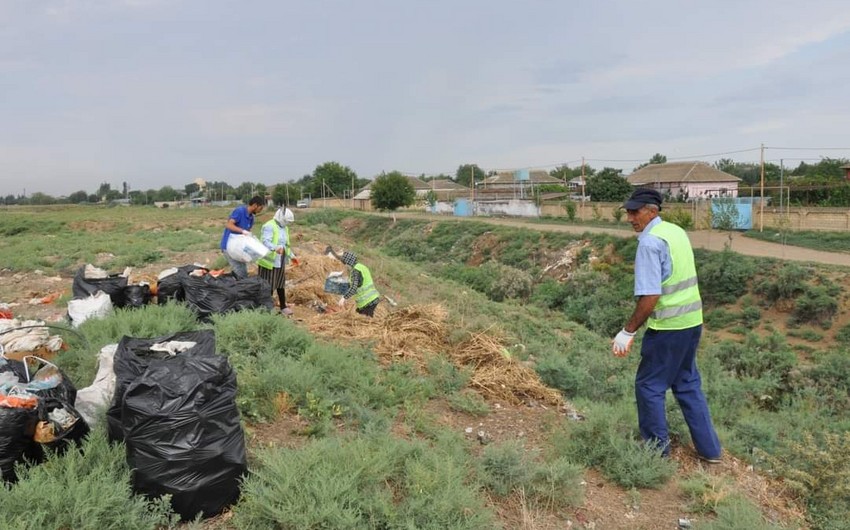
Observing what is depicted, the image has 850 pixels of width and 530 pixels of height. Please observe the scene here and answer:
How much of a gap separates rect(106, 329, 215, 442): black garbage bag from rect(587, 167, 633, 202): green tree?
41.3m

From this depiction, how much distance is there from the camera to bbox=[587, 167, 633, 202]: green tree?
42.7 metres

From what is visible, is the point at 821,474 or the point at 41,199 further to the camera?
the point at 41,199

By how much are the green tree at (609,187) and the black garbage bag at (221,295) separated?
39238 millimetres

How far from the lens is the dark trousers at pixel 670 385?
3840mm

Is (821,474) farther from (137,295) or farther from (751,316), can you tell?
(751,316)

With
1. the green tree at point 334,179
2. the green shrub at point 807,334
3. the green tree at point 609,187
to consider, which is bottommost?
the green shrub at point 807,334

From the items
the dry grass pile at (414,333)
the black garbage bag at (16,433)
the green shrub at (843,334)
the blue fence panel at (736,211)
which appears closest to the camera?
the black garbage bag at (16,433)

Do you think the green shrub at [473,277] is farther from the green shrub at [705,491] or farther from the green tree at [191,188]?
the green tree at [191,188]

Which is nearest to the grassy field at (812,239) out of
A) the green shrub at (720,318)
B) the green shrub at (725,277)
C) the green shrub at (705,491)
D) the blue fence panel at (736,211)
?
the blue fence panel at (736,211)

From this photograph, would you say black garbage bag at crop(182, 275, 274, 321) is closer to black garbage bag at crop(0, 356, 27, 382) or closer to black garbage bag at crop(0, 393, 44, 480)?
black garbage bag at crop(0, 356, 27, 382)

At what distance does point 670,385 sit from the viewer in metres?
3.92

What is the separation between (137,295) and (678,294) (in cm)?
554

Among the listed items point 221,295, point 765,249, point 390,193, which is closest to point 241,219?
point 221,295

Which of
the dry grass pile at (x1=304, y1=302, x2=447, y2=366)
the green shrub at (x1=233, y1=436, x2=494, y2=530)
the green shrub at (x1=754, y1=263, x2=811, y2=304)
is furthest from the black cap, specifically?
the green shrub at (x1=754, y1=263, x2=811, y2=304)
